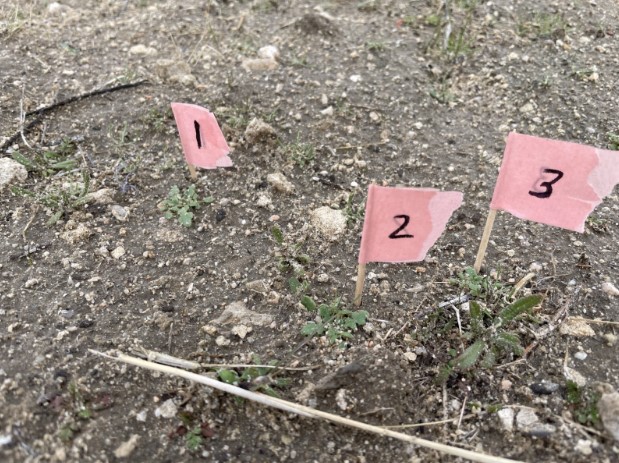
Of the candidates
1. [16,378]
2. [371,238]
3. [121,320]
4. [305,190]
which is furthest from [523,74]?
[16,378]

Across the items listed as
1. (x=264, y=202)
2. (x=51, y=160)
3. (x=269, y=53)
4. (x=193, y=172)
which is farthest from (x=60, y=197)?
(x=269, y=53)

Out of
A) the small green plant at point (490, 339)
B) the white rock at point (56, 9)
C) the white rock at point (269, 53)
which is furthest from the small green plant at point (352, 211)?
the white rock at point (56, 9)

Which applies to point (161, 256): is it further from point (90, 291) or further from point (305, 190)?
point (305, 190)

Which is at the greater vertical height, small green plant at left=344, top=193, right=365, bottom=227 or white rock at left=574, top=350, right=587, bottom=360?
small green plant at left=344, top=193, right=365, bottom=227

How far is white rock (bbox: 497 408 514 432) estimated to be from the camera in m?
1.62

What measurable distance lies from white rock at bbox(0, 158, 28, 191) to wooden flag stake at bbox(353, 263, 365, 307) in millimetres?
1441

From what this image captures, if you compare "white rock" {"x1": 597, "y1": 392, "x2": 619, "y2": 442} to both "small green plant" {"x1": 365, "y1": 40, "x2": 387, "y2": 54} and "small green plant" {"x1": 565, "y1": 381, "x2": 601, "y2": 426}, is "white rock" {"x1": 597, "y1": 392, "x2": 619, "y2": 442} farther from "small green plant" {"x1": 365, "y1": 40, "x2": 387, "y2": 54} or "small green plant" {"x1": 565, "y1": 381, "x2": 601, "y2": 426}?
"small green plant" {"x1": 365, "y1": 40, "x2": 387, "y2": 54}

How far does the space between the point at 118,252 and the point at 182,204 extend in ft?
1.04

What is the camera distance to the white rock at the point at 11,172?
7.47 feet

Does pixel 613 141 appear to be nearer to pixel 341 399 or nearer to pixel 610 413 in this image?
pixel 610 413

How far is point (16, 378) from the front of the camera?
1651 mm

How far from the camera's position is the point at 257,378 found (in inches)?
64.7

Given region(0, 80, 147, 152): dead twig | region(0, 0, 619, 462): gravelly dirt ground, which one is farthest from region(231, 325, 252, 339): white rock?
region(0, 80, 147, 152): dead twig

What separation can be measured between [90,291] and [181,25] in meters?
1.80
